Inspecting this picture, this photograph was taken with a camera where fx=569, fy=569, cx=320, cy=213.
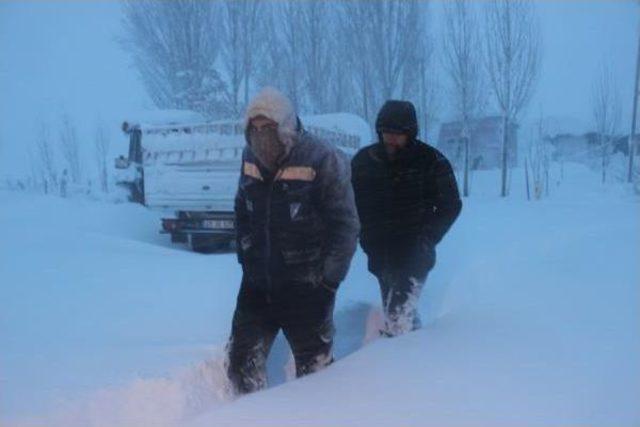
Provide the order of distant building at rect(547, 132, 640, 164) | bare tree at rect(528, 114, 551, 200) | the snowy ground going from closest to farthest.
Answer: the snowy ground → bare tree at rect(528, 114, 551, 200) → distant building at rect(547, 132, 640, 164)

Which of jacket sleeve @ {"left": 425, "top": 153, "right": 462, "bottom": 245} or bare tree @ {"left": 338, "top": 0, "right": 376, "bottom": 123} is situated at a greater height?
bare tree @ {"left": 338, "top": 0, "right": 376, "bottom": 123}

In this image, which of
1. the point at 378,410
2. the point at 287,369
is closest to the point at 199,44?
the point at 287,369

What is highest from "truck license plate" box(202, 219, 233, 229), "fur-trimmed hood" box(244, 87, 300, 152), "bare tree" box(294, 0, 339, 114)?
"bare tree" box(294, 0, 339, 114)

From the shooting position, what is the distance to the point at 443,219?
12.0 feet

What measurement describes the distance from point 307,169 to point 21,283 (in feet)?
10.0

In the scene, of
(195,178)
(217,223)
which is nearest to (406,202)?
(217,223)

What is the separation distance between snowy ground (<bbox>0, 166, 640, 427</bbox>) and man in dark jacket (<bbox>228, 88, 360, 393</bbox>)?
0.27 meters

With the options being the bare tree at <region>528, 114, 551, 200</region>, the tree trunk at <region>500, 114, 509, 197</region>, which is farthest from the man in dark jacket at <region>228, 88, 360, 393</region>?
Answer: the bare tree at <region>528, 114, 551, 200</region>

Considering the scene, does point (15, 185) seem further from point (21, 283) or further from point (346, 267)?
point (346, 267)

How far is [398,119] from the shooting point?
3.49m

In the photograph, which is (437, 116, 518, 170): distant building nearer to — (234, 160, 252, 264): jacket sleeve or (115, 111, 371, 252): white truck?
(115, 111, 371, 252): white truck

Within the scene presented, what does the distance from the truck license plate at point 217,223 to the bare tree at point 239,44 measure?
11.4 metres

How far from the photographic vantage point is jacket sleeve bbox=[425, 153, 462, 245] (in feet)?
11.9

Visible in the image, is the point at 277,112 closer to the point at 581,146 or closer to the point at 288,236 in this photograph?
the point at 288,236
